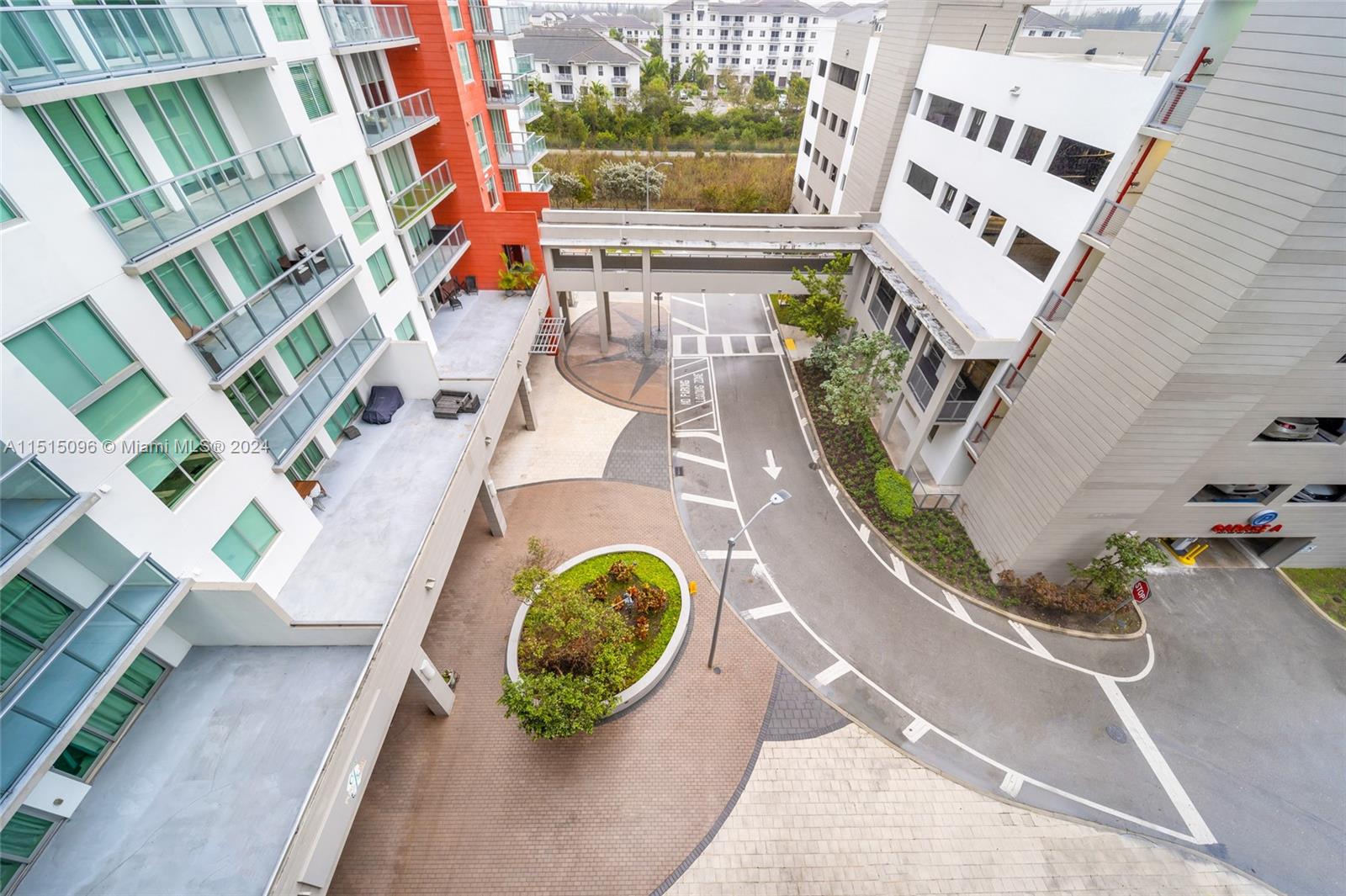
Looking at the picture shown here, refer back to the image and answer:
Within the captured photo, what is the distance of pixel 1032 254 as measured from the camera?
16.2 metres

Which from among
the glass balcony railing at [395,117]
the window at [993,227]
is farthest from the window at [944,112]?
the glass balcony railing at [395,117]

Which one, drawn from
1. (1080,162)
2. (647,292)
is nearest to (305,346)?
(647,292)

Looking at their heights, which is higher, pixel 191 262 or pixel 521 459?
pixel 191 262

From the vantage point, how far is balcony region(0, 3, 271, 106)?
7383 millimetres

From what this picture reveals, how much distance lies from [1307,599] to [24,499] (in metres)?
33.6

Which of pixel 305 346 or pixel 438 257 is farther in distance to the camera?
pixel 438 257

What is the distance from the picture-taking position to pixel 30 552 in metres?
7.20

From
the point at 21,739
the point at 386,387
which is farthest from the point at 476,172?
the point at 21,739

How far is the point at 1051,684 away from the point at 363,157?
2587cm

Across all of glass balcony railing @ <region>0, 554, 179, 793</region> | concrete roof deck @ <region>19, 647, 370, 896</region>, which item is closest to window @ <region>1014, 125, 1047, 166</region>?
concrete roof deck @ <region>19, 647, 370, 896</region>

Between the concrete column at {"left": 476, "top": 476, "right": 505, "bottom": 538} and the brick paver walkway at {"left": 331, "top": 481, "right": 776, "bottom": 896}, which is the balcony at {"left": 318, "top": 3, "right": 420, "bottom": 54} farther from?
the brick paver walkway at {"left": 331, "top": 481, "right": 776, "bottom": 896}

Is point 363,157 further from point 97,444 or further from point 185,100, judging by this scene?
point 97,444

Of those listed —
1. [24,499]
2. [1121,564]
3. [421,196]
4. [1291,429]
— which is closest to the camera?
[24,499]

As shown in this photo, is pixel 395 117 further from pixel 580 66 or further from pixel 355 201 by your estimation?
pixel 580 66
